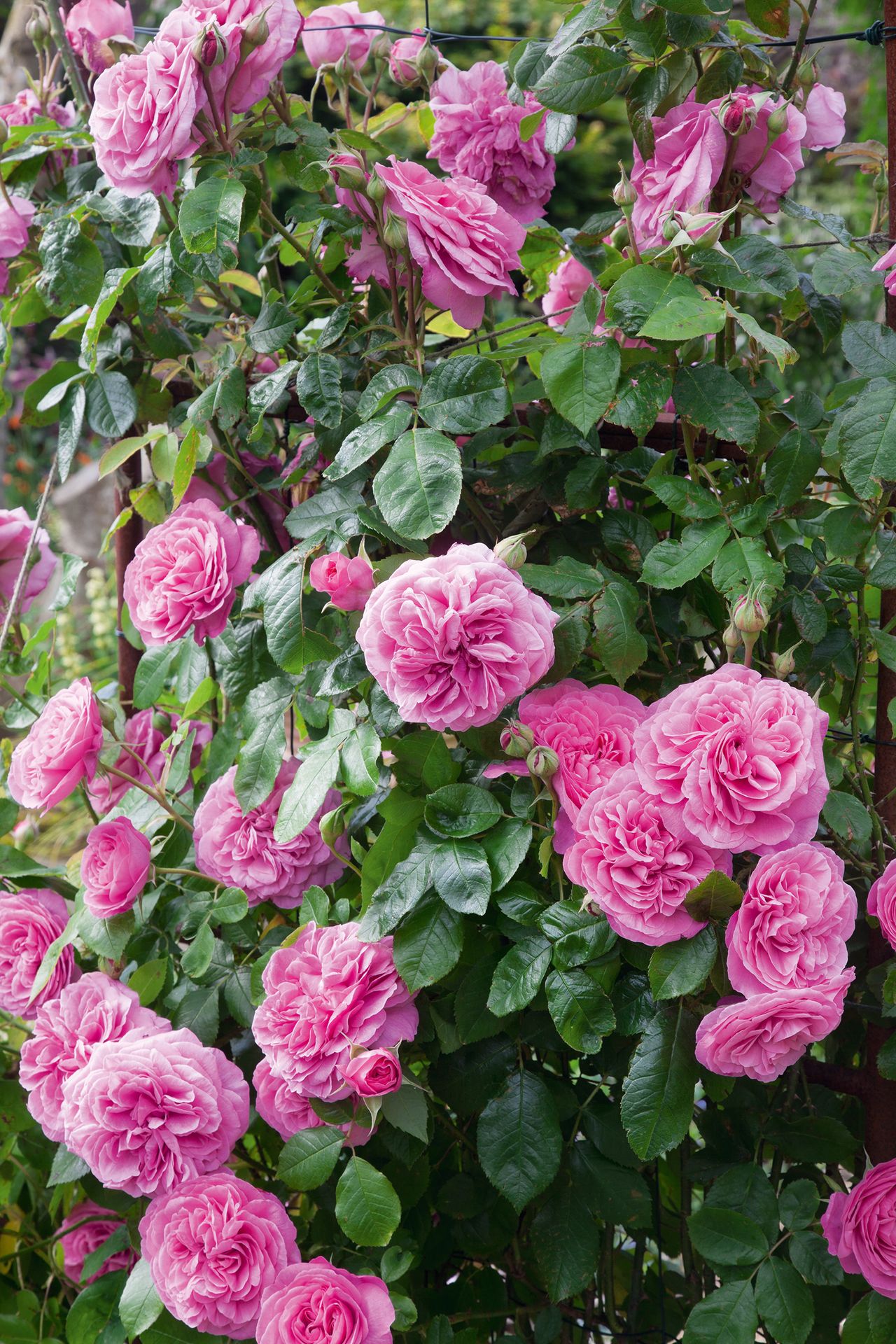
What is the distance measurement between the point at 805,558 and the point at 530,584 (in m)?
0.24

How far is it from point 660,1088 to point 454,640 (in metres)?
0.35

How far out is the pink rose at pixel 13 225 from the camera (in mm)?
1090

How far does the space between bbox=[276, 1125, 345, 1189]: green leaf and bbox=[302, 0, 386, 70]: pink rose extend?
3.05 ft

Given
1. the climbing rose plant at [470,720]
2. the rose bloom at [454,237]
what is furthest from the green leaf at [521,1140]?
the rose bloom at [454,237]

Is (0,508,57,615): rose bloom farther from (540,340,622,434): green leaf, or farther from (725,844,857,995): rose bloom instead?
(725,844,857,995): rose bloom

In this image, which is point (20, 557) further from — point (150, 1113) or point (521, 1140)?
point (521, 1140)

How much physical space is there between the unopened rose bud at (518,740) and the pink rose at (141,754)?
50 cm

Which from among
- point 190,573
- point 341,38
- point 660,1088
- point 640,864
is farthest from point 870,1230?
point 341,38

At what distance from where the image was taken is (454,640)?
2.34 ft

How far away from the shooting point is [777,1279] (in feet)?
2.82

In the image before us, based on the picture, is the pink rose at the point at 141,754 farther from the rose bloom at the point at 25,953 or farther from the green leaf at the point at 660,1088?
the green leaf at the point at 660,1088

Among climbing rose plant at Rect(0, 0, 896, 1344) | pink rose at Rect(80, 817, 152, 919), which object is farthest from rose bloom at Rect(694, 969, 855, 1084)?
→ pink rose at Rect(80, 817, 152, 919)

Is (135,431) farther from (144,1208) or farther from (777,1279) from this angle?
(777,1279)

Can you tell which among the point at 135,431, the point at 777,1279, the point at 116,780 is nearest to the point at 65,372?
the point at 135,431
